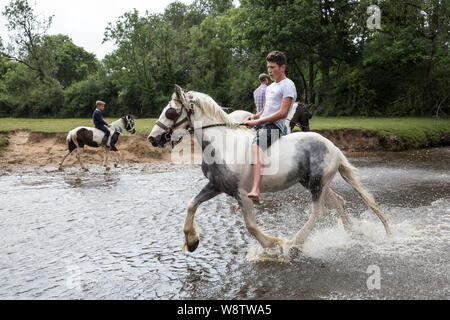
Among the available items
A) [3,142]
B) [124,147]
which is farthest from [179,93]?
[3,142]

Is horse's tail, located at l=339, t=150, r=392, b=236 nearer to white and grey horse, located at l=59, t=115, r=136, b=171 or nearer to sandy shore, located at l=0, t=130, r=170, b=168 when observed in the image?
white and grey horse, located at l=59, t=115, r=136, b=171

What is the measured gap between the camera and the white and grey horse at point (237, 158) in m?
5.00

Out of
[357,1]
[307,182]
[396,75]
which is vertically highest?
[357,1]

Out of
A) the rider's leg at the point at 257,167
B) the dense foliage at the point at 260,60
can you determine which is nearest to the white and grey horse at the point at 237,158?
the rider's leg at the point at 257,167

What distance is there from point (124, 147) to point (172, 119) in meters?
13.9

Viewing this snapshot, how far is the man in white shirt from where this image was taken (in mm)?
4992

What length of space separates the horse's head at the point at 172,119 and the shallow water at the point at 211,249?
1.80 metres

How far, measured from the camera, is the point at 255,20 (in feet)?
95.1

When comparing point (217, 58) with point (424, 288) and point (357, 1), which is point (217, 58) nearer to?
point (357, 1)

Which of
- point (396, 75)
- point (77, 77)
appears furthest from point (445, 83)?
point (77, 77)

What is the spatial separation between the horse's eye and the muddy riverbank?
12.4 meters

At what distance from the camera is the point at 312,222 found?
534 cm

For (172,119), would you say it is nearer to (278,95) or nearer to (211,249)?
(278,95)
